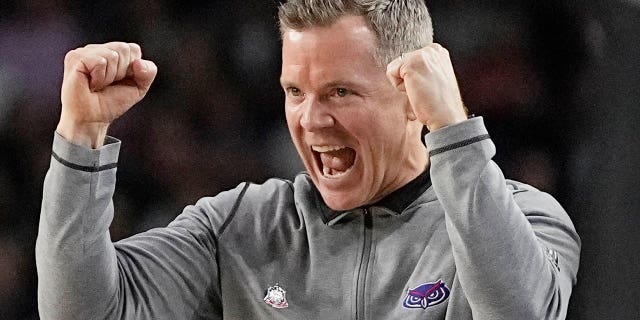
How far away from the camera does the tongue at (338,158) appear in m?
1.34

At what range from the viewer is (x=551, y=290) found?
3.66ft

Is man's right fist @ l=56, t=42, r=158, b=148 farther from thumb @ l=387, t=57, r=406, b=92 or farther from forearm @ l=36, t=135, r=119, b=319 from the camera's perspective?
thumb @ l=387, t=57, r=406, b=92

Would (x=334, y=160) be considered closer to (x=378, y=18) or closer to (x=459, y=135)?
(x=378, y=18)

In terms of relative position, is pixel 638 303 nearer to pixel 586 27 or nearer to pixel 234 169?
pixel 586 27

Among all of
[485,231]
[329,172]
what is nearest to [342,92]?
[329,172]

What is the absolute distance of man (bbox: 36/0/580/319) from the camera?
1074mm

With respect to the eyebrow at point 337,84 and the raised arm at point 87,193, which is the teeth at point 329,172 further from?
the raised arm at point 87,193

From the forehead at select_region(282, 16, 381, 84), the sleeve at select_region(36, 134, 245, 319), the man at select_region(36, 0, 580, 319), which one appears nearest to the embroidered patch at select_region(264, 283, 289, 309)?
the man at select_region(36, 0, 580, 319)

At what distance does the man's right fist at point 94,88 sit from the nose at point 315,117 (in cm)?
23

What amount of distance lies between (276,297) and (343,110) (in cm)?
30

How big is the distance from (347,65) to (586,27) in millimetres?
438

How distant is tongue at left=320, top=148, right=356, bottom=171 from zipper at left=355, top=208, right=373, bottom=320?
0.26 feet

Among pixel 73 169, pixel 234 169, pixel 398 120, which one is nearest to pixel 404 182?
pixel 398 120

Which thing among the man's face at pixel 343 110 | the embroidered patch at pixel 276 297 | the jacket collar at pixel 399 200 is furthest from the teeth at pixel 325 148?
the embroidered patch at pixel 276 297
